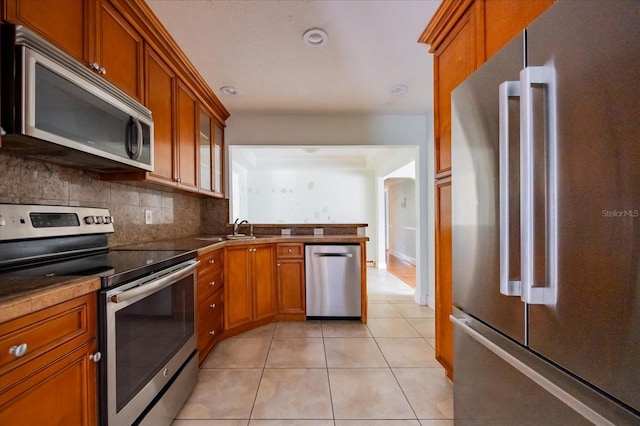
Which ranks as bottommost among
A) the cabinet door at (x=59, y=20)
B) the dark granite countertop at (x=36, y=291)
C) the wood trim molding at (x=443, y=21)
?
the dark granite countertop at (x=36, y=291)

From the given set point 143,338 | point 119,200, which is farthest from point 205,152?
point 143,338

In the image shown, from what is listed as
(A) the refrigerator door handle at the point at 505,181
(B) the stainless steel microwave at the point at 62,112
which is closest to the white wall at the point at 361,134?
(B) the stainless steel microwave at the point at 62,112

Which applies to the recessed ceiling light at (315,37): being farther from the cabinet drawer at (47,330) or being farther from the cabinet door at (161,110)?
the cabinet drawer at (47,330)

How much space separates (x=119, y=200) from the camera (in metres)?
1.97

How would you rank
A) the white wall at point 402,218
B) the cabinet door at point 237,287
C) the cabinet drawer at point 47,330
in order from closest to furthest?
1. the cabinet drawer at point 47,330
2. the cabinet door at point 237,287
3. the white wall at point 402,218

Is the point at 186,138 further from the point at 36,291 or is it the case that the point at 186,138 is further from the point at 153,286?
the point at 36,291

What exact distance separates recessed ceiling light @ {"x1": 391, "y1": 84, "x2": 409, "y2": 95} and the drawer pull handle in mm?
2932

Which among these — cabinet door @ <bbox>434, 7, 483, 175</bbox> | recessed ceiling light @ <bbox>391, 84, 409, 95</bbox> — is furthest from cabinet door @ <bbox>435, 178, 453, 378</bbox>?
recessed ceiling light @ <bbox>391, 84, 409, 95</bbox>

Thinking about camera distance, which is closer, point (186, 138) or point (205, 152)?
point (186, 138)

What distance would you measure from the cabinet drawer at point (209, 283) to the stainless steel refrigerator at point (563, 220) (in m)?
1.77

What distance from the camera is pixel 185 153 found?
2.36m

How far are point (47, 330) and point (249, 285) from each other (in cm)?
198

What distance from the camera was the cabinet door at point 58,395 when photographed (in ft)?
2.39

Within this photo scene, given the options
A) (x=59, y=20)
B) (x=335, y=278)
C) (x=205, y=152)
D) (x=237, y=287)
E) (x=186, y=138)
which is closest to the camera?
(x=59, y=20)
